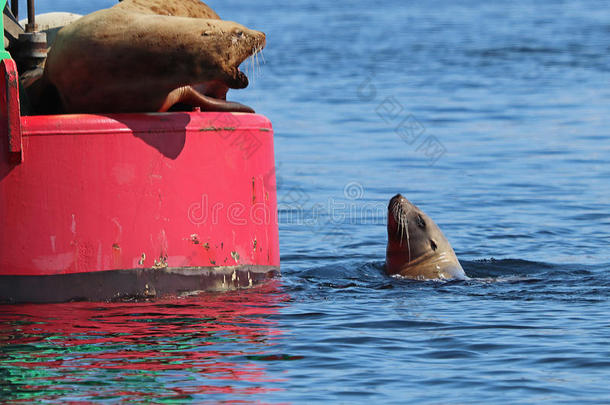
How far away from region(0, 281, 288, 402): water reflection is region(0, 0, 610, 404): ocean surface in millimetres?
16

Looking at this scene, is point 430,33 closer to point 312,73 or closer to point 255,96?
point 312,73

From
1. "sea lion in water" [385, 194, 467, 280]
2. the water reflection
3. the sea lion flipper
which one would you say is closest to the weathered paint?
the sea lion flipper

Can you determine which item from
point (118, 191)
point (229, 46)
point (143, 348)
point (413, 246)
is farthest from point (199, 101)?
point (413, 246)

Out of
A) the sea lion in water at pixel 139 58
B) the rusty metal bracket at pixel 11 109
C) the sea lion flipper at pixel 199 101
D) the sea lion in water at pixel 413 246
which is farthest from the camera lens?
the sea lion in water at pixel 413 246

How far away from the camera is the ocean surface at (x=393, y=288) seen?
19.1ft

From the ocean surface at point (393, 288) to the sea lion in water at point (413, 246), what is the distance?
22cm

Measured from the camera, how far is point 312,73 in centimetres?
2809

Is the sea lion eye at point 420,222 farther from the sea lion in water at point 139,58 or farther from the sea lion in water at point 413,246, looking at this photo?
the sea lion in water at point 139,58

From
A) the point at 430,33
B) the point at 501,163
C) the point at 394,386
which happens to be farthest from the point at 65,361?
the point at 430,33

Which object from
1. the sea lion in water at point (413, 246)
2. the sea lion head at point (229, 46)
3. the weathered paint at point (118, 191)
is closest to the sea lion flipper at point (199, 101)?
the weathered paint at point (118, 191)

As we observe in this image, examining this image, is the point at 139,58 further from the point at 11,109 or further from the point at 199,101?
the point at 11,109

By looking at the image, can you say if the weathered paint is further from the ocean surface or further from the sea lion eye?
the sea lion eye

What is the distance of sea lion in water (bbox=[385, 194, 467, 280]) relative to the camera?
9.32 metres

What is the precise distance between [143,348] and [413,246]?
3604 mm
